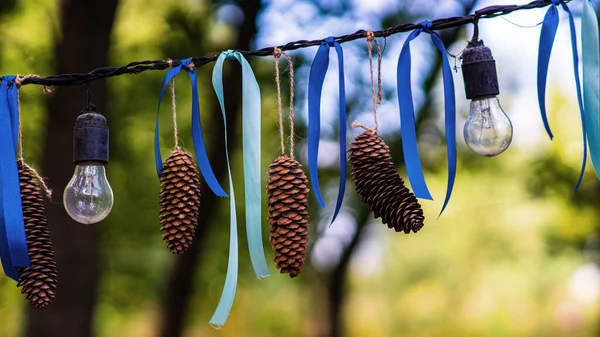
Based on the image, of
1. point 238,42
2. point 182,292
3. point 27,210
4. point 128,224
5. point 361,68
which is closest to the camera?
point 27,210

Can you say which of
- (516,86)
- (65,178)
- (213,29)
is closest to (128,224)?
(213,29)

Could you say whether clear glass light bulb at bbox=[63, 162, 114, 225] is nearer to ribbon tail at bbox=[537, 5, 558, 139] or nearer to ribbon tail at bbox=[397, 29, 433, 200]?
ribbon tail at bbox=[397, 29, 433, 200]

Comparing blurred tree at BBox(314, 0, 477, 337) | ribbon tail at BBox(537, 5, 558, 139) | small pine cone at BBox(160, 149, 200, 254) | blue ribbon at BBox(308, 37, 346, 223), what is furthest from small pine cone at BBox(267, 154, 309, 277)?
blurred tree at BBox(314, 0, 477, 337)

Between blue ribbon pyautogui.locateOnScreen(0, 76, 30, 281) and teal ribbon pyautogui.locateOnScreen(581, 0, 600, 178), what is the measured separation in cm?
165

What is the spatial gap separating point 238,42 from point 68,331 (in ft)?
9.05

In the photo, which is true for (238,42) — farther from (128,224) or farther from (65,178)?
(128,224)

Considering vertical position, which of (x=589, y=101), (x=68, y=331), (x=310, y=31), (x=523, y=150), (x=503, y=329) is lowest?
(x=503, y=329)

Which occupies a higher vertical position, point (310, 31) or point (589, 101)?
point (310, 31)

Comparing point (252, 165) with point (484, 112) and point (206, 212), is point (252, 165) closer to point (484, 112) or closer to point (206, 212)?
point (484, 112)

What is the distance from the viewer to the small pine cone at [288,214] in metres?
2.03

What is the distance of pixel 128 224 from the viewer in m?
8.53

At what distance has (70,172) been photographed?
197 inches

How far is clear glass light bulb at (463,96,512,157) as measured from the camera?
2031 mm

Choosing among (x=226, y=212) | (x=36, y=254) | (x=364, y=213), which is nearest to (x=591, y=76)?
(x=36, y=254)
